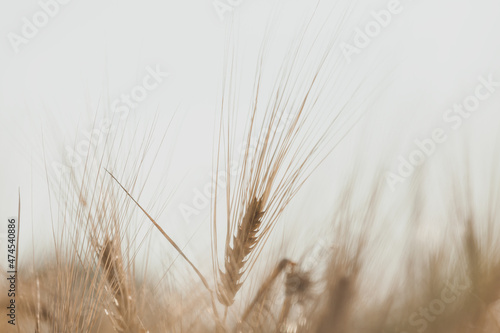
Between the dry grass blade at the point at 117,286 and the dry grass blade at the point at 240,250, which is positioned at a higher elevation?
the dry grass blade at the point at 117,286

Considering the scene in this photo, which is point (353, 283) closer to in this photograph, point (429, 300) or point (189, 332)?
point (429, 300)

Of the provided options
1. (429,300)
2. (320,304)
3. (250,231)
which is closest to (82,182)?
(250,231)

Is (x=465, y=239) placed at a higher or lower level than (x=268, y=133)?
lower

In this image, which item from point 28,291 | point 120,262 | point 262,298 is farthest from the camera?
point 28,291

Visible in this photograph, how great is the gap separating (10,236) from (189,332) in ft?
1.50

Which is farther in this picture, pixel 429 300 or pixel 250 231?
pixel 429 300

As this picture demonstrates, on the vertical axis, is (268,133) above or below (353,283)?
above

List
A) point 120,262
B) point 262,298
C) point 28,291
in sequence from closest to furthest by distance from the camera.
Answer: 1. point 262,298
2. point 120,262
3. point 28,291

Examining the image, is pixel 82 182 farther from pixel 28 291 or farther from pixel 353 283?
pixel 353 283

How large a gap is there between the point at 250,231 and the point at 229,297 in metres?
0.11

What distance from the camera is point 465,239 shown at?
1.01m

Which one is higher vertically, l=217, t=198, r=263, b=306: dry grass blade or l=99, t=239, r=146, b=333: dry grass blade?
l=99, t=239, r=146, b=333: dry grass blade

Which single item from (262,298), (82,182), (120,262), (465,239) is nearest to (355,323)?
(262,298)

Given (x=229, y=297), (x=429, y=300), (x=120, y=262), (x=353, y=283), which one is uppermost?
Result: (x=120, y=262)
